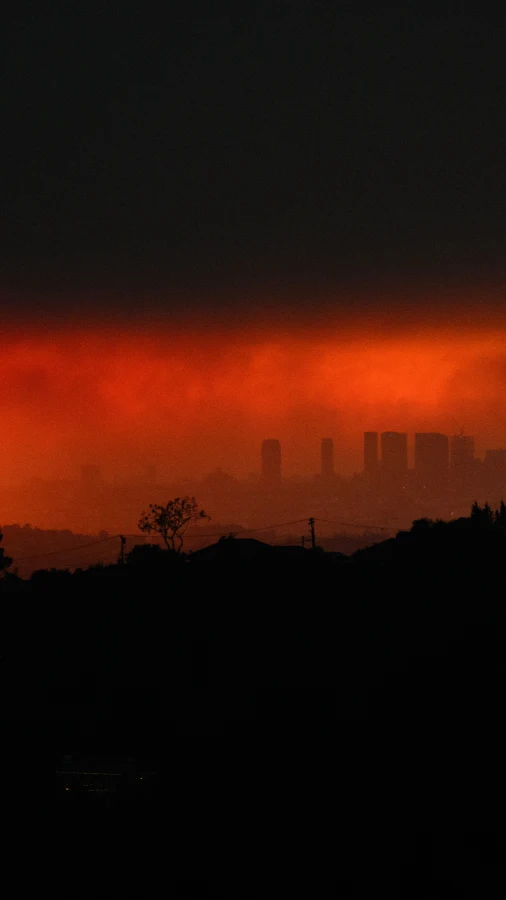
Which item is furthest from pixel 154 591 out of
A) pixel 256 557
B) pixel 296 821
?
pixel 296 821

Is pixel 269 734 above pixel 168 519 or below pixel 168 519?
below

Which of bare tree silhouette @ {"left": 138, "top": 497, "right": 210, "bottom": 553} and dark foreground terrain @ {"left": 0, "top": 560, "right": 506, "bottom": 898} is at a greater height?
bare tree silhouette @ {"left": 138, "top": 497, "right": 210, "bottom": 553}

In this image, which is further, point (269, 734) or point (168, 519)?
point (168, 519)

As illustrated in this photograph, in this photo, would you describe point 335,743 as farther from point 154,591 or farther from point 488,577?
point 154,591

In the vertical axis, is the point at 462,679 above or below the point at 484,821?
above

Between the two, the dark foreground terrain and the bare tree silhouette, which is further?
the bare tree silhouette

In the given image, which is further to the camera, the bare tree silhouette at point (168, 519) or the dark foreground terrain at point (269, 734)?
the bare tree silhouette at point (168, 519)

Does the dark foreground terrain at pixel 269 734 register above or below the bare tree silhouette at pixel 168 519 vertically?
below

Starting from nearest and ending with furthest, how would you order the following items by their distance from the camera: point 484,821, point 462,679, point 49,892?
point 49,892
point 484,821
point 462,679
